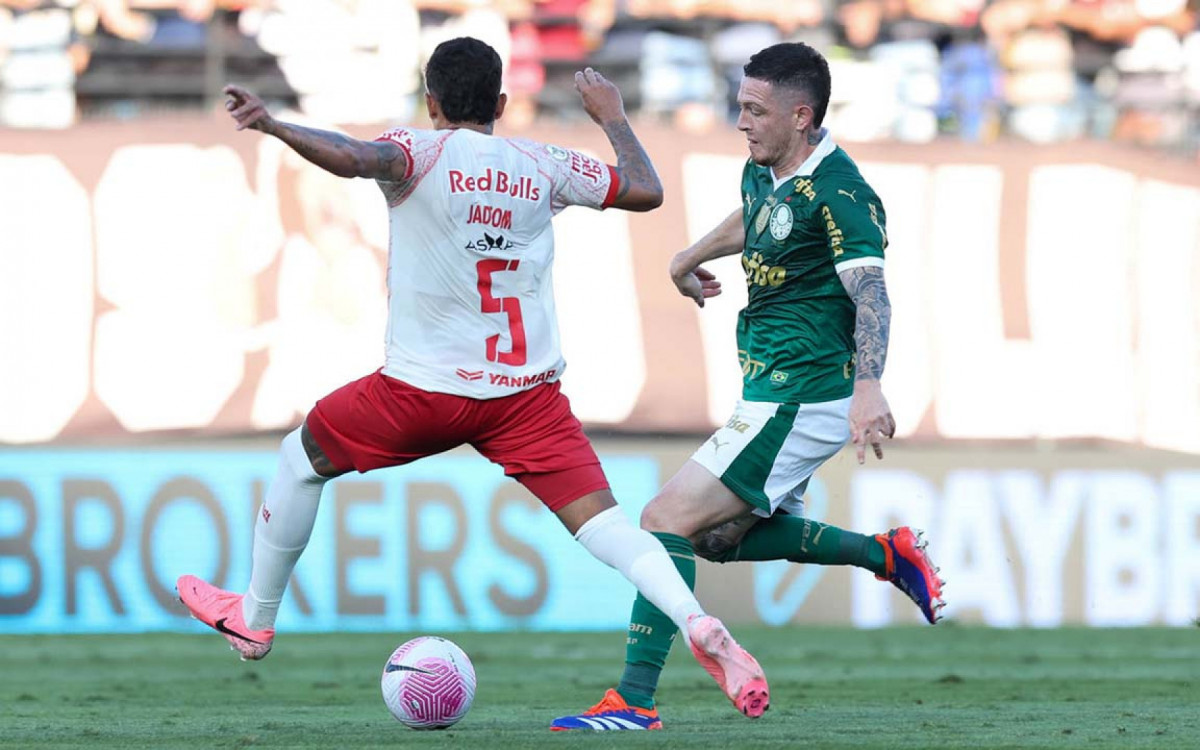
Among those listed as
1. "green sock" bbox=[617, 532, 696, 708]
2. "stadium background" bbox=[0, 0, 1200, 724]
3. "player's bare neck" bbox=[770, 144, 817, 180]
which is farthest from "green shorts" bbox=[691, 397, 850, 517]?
"stadium background" bbox=[0, 0, 1200, 724]

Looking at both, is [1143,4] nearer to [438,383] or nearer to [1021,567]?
[1021,567]

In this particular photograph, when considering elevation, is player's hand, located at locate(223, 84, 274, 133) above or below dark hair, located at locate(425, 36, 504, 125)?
below

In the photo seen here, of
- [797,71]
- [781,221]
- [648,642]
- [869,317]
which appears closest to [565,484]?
[648,642]

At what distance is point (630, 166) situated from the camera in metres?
5.87

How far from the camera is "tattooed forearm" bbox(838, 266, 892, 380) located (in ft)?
18.2

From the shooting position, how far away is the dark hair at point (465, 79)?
18.1 ft

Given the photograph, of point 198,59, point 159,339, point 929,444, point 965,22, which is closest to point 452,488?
point 159,339

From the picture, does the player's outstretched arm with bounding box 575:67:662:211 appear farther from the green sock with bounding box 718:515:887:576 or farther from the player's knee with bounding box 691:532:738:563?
the green sock with bounding box 718:515:887:576

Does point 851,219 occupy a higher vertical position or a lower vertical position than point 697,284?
higher

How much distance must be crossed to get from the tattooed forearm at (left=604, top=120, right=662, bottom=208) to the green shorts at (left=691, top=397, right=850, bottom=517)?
0.79m

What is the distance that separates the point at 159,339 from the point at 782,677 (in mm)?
5432

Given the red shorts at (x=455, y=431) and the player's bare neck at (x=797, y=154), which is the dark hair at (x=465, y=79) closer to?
the red shorts at (x=455, y=431)

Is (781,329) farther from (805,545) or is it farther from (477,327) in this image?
(477,327)

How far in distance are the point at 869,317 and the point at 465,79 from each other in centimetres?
140
